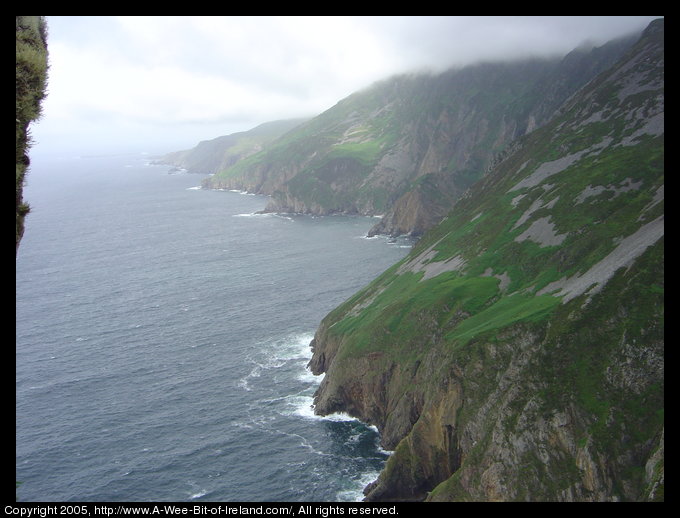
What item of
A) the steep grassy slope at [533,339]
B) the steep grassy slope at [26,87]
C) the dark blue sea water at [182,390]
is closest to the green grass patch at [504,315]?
the steep grassy slope at [533,339]

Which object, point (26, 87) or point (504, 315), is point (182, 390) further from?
point (26, 87)

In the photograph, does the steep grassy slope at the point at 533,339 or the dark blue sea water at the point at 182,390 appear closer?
the steep grassy slope at the point at 533,339

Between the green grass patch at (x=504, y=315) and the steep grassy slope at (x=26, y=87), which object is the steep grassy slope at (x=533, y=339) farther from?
the steep grassy slope at (x=26, y=87)

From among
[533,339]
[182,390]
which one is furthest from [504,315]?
[182,390]

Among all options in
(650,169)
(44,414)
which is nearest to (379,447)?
(44,414)
